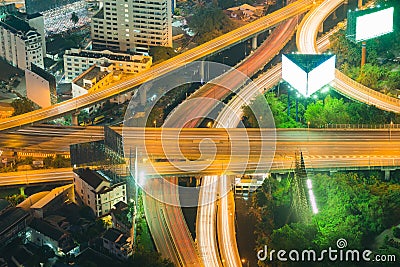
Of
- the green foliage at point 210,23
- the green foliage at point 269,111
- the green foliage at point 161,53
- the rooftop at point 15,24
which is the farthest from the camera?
the green foliage at point 210,23

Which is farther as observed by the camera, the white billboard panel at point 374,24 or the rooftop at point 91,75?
the rooftop at point 91,75

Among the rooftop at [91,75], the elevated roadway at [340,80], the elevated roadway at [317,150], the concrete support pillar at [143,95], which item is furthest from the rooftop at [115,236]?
the elevated roadway at [340,80]

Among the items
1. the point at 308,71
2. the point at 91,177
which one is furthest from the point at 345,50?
the point at 91,177

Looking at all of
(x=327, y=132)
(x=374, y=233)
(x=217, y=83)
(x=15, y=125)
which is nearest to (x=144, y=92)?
(x=217, y=83)

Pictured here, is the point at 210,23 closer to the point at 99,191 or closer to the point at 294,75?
the point at 294,75

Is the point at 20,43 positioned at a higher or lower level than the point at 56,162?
higher

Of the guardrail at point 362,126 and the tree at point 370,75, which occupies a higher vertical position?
the tree at point 370,75

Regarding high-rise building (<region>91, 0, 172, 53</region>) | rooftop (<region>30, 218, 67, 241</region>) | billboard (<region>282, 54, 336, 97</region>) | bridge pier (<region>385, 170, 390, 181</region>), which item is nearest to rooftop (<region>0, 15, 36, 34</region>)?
high-rise building (<region>91, 0, 172, 53</region>)

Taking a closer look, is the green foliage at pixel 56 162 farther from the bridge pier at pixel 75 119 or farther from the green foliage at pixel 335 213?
the green foliage at pixel 335 213
